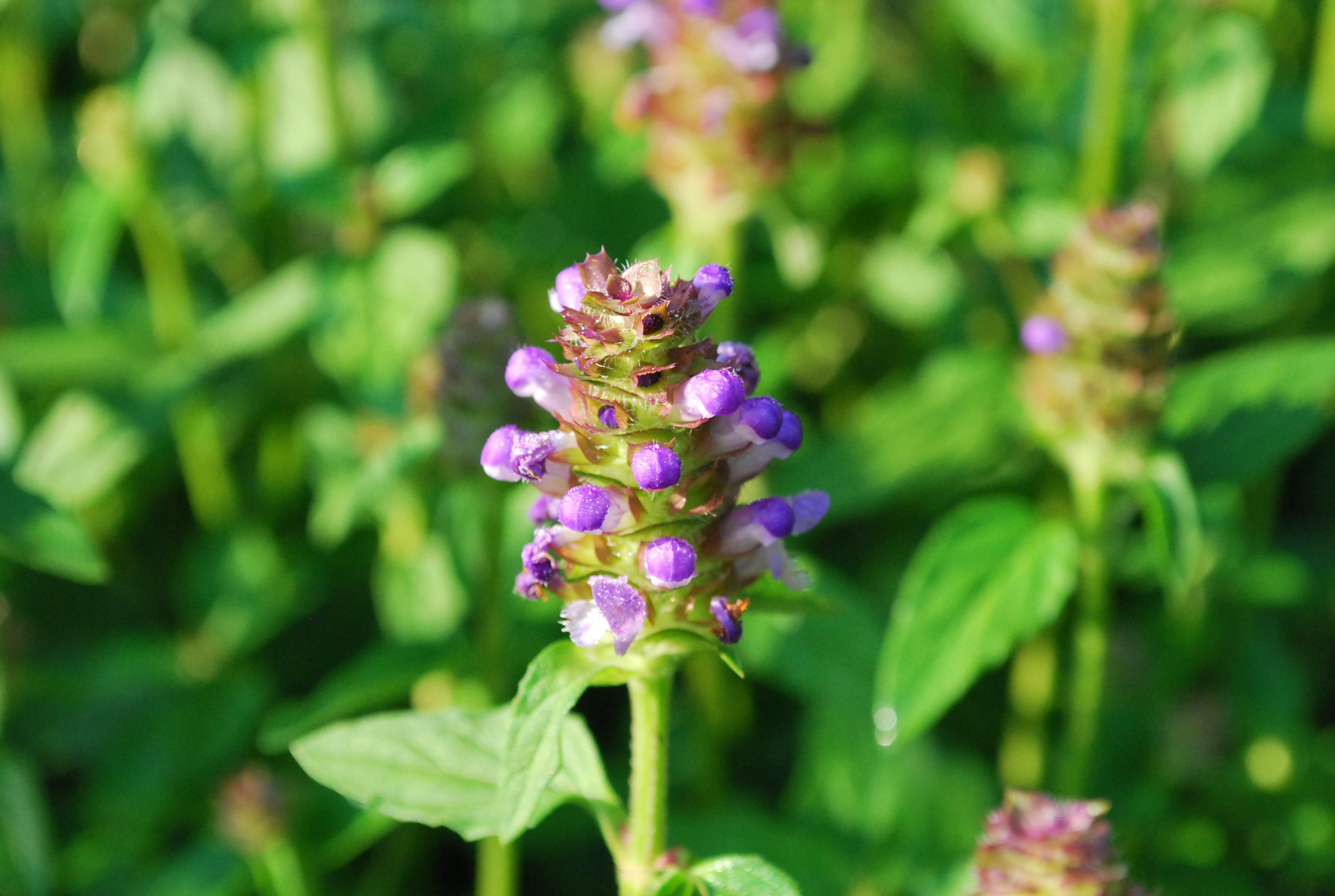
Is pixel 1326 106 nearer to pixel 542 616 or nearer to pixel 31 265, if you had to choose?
pixel 542 616

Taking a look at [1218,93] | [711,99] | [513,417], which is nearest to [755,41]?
[711,99]

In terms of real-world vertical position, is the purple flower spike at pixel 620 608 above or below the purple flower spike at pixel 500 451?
A: below

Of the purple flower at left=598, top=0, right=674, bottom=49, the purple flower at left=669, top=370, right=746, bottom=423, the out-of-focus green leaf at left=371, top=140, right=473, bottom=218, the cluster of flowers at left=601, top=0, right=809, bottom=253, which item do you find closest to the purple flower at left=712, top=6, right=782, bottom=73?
the cluster of flowers at left=601, top=0, right=809, bottom=253

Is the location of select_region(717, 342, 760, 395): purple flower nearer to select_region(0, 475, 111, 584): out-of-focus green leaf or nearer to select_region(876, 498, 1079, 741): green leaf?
select_region(876, 498, 1079, 741): green leaf

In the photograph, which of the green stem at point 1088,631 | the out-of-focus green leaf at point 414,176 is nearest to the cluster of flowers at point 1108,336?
the green stem at point 1088,631

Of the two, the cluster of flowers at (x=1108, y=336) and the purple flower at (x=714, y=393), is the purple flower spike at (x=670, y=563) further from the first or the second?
the cluster of flowers at (x=1108, y=336)

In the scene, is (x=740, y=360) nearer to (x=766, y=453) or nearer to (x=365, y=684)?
(x=766, y=453)

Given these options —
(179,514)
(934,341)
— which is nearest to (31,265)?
(179,514)
